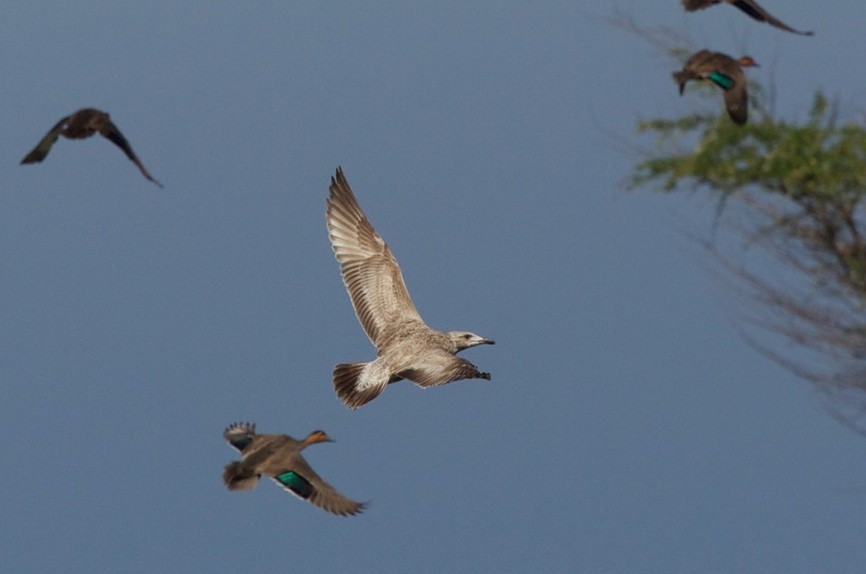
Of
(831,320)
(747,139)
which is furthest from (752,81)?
(831,320)

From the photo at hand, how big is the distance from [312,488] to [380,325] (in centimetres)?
262

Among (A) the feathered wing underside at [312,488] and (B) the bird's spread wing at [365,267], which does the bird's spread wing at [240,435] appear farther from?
(B) the bird's spread wing at [365,267]

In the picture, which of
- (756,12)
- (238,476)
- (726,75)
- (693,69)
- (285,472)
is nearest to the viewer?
(238,476)

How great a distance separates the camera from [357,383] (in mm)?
13422

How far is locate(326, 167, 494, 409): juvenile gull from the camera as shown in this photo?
13.1 meters

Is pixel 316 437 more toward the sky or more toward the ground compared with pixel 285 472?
more toward the sky

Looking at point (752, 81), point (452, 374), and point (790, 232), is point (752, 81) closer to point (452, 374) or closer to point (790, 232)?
point (790, 232)

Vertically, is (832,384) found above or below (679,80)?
below

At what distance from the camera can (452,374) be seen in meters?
12.5

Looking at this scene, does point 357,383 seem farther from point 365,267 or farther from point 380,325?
point 365,267

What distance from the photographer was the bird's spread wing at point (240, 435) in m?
12.8

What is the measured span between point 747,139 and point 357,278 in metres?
4.38

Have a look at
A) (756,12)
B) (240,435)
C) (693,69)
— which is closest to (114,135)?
(240,435)

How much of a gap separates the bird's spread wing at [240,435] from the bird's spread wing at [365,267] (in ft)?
5.96
